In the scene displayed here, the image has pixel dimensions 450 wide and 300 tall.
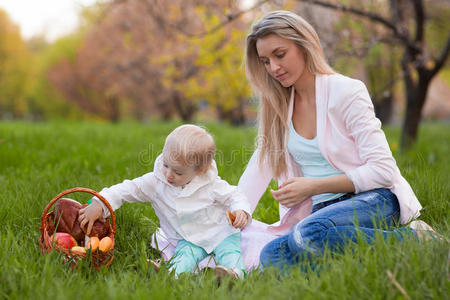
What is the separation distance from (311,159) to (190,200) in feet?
2.70

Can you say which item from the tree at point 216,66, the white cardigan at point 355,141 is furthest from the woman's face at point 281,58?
the tree at point 216,66

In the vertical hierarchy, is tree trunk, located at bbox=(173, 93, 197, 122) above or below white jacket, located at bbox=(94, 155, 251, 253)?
below

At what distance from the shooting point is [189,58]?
13.4m

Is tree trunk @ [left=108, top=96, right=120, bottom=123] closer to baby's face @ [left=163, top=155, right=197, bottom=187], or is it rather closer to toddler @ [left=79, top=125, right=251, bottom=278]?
toddler @ [left=79, top=125, right=251, bottom=278]

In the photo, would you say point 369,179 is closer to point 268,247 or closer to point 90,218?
point 268,247

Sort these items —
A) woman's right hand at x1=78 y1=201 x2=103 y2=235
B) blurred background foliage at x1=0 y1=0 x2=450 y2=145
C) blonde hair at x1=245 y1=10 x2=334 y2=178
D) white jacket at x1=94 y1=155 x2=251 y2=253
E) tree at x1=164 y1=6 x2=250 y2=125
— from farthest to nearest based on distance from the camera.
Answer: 1. tree at x1=164 y1=6 x2=250 y2=125
2. blurred background foliage at x1=0 y1=0 x2=450 y2=145
3. blonde hair at x1=245 y1=10 x2=334 y2=178
4. white jacket at x1=94 y1=155 x2=251 y2=253
5. woman's right hand at x1=78 y1=201 x2=103 y2=235

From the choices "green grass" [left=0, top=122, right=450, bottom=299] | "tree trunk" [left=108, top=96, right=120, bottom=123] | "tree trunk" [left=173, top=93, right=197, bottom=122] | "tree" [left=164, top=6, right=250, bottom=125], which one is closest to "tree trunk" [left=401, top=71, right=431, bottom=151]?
"green grass" [left=0, top=122, right=450, bottom=299]

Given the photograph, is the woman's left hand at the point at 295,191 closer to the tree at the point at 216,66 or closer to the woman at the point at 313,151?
the woman at the point at 313,151

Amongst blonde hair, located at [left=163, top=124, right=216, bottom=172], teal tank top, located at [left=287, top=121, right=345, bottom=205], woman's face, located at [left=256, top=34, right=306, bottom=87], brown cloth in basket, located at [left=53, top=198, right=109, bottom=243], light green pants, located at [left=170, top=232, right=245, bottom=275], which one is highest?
woman's face, located at [left=256, top=34, right=306, bottom=87]

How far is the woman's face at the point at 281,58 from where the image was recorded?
2555mm

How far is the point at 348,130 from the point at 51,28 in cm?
4033

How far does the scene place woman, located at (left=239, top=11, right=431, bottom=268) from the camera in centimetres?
235

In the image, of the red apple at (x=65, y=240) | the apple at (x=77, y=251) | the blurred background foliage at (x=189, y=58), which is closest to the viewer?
the apple at (x=77, y=251)

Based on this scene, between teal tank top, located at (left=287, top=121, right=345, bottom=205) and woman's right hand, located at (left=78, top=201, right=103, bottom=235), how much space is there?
1267 mm
